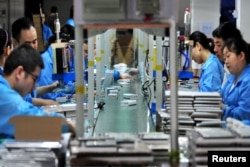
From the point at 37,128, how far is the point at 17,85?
726 mm

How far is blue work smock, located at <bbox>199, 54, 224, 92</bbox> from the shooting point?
4707 millimetres

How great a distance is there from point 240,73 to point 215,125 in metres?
1.39

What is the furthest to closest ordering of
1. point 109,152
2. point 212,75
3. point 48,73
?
point 48,73
point 212,75
point 109,152

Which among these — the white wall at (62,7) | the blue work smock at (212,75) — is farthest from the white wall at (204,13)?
the white wall at (62,7)

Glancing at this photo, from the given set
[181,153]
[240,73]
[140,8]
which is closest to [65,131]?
[181,153]

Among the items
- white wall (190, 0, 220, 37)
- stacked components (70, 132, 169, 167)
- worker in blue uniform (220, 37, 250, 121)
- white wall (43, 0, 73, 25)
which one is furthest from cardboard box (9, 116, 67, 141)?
white wall (43, 0, 73, 25)

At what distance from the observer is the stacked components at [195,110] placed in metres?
2.97

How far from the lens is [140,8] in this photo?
2242 millimetres

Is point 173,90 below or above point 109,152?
above

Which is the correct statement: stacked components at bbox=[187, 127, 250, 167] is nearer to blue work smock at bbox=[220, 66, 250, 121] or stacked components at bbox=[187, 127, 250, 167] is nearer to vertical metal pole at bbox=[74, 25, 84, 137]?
vertical metal pole at bbox=[74, 25, 84, 137]

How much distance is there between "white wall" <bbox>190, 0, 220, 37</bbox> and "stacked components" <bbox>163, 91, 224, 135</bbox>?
5.87 meters

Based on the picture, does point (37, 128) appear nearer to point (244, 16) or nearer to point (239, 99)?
point (239, 99)

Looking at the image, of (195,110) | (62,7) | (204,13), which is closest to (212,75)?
(195,110)

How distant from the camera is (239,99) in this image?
3900 mm
